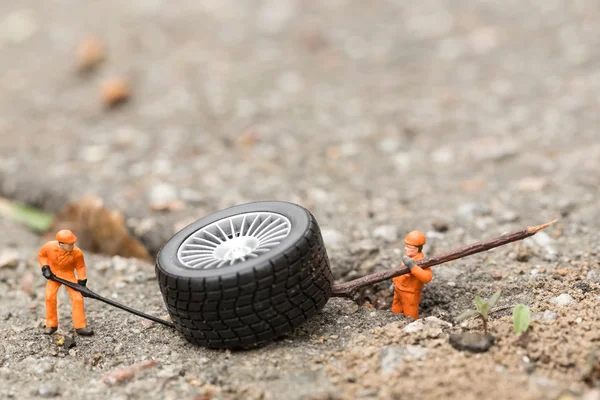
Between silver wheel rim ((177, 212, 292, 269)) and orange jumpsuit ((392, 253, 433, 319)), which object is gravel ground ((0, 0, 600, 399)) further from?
silver wheel rim ((177, 212, 292, 269))

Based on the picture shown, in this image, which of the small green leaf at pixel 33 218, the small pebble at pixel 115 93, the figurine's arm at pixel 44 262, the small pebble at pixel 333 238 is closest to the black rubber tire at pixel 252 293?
the figurine's arm at pixel 44 262

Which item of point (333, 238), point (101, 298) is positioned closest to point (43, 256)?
point (101, 298)

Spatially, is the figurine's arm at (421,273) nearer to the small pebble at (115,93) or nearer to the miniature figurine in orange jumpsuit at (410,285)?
the miniature figurine in orange jumpsuit at (410,285)

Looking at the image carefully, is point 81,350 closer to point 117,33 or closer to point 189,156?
point 189,156

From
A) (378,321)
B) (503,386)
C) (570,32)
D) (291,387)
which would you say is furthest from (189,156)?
(570,32)

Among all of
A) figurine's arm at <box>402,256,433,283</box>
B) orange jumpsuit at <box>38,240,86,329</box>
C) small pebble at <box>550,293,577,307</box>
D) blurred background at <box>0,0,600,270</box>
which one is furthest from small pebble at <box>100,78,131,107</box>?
small pebble at <box>550,293,577,307</box>

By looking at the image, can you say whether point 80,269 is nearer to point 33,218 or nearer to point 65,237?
point 65,237
